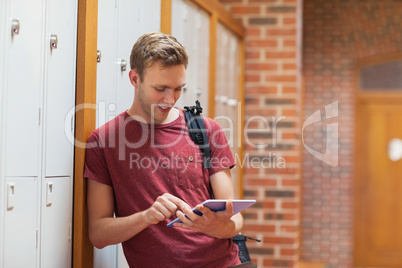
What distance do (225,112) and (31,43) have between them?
9.08ft

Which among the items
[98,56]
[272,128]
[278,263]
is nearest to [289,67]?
[272,128]

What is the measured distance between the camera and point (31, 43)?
2.10 m

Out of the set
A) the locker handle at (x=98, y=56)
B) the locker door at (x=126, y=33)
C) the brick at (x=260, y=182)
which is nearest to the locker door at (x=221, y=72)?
the brick at (x=260, y=182)

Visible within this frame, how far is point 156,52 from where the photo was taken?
2.22m

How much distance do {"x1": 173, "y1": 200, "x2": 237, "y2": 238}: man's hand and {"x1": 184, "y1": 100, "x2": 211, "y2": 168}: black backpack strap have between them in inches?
9.6

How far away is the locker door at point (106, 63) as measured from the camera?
2.59 m

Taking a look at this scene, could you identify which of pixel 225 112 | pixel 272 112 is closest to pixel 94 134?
pixel 225 112

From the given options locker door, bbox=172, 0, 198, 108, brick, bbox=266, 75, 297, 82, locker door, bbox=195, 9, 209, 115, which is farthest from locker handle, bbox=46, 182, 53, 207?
brick, bbox=266, 75, 297, 82

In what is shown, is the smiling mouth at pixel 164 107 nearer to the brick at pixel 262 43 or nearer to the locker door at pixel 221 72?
the locker door at pixel 221 72

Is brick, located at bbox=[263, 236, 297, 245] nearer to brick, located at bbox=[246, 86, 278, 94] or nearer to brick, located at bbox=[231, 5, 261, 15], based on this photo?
brick, located at bbox=[246, 86, 278, 94]

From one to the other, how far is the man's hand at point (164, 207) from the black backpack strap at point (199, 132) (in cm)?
29

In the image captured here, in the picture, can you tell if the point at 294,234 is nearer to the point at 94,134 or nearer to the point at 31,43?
the point at 94,134

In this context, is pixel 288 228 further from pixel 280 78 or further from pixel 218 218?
pixel 218 218

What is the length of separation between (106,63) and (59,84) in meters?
0.39
